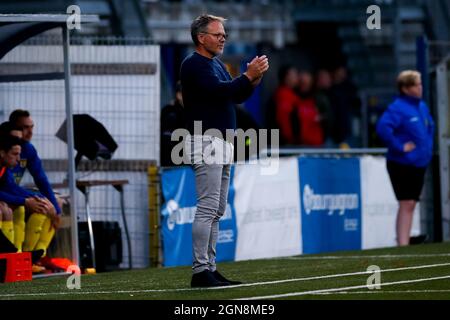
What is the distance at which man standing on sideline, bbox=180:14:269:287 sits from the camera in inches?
414

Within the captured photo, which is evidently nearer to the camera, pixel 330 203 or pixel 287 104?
pixel 330 203

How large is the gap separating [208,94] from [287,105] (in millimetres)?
14009

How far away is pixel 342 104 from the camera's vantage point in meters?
26.0

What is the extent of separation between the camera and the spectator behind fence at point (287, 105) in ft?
80.5

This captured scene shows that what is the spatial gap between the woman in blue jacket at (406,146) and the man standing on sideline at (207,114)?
21.6 feet

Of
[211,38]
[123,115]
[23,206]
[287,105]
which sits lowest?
[23,206]

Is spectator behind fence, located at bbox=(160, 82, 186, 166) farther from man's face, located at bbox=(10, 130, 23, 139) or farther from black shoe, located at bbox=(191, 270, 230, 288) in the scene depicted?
black shoe, located at bbox=(191, 270, 230, 288)

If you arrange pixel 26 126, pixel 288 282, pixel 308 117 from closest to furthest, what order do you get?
pixel 288 282 < pixel 26 126 < pixel 308 117

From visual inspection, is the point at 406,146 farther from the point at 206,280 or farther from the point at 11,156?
the point at 206,280

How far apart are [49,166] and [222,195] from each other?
5397mm

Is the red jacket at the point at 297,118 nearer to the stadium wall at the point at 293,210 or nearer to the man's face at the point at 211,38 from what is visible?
the stadium wall at the point at 293,210

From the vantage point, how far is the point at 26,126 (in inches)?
579

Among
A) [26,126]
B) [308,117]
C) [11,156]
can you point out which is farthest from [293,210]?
[308,117]
